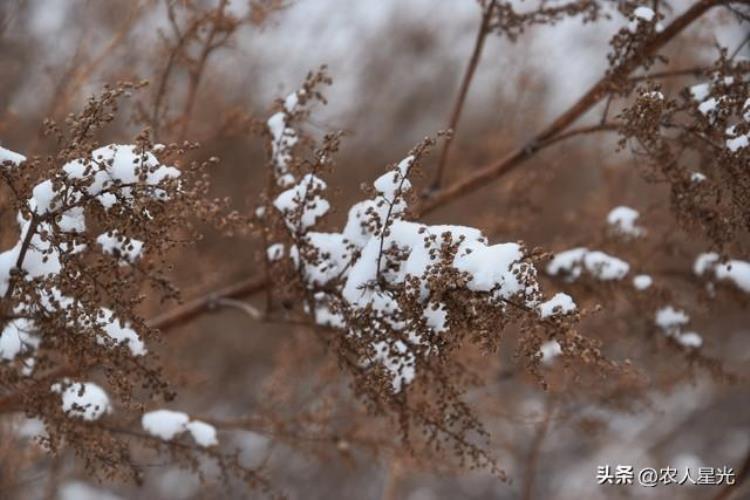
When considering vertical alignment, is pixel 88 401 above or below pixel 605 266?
below

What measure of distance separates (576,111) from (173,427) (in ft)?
6.21

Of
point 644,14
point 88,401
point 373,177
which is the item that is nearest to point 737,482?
point 644,14

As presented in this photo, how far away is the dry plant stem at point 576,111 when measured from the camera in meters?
2.70

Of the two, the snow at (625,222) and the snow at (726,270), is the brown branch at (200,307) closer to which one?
the snow at (625,222)

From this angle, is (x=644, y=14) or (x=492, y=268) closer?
(x=492, y=268)

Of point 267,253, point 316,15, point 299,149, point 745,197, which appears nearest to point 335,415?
point 267,253

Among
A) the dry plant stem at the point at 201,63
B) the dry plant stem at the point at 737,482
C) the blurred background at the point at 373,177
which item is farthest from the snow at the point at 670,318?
the dry plant stem at the point at 201,63

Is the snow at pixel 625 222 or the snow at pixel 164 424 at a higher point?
the snow at pixel 625 222

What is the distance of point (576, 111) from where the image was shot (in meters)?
3.00

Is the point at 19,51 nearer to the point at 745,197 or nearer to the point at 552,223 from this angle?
the point at 745,197

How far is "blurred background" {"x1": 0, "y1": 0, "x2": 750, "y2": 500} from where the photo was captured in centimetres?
339

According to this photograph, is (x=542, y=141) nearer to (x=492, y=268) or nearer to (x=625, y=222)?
(x=625, y=222)

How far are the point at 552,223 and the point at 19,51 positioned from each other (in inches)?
178

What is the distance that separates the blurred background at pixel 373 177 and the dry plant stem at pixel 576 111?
0.20 metres
